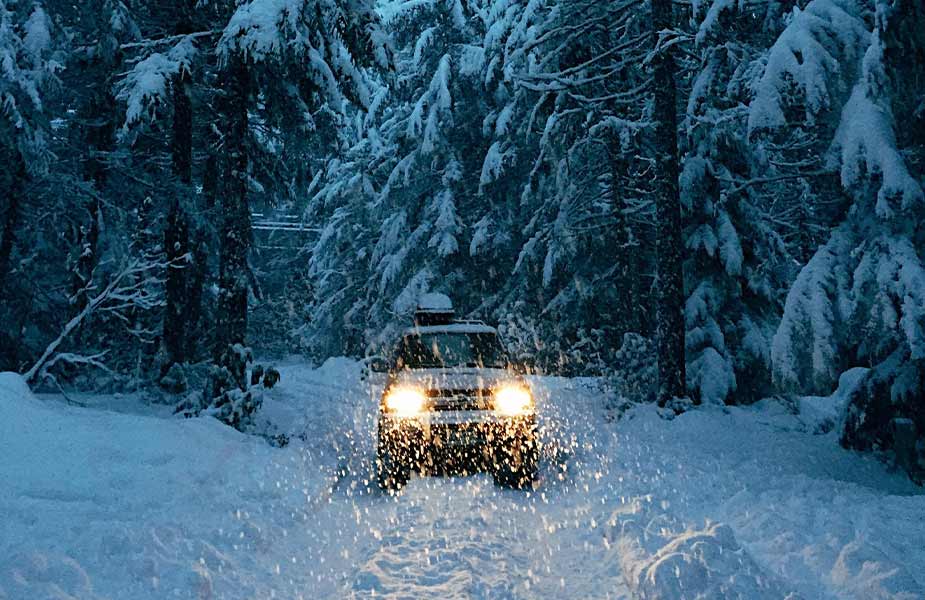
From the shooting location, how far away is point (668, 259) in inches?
503

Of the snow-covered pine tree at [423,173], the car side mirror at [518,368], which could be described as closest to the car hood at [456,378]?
the car side mirror at [518,368]

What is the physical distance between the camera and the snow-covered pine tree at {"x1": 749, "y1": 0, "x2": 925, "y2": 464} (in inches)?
270

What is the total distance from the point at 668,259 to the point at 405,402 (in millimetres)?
6441

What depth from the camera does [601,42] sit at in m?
17.6

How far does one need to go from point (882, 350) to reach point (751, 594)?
5067 millimetres

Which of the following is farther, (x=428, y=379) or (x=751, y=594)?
(x=428, y=379)

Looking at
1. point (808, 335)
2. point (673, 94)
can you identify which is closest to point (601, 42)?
point (673, 94)

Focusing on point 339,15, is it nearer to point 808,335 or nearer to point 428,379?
point 428,379

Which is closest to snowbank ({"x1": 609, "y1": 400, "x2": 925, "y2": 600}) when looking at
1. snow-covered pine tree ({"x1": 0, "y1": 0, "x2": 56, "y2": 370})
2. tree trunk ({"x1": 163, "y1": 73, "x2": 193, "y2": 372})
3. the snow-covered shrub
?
the snow-covered shrub

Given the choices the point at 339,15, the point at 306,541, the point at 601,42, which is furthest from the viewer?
the point at 601,42

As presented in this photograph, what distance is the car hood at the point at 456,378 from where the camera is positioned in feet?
28.9

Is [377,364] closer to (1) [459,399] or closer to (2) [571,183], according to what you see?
(2) [571,183]

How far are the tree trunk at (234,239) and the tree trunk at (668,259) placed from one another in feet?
24.2

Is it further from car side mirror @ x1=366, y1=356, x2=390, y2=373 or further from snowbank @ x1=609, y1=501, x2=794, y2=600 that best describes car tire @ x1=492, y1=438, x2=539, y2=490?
car side mirror @ x1=366, y1=356, x2=390, y2=373
